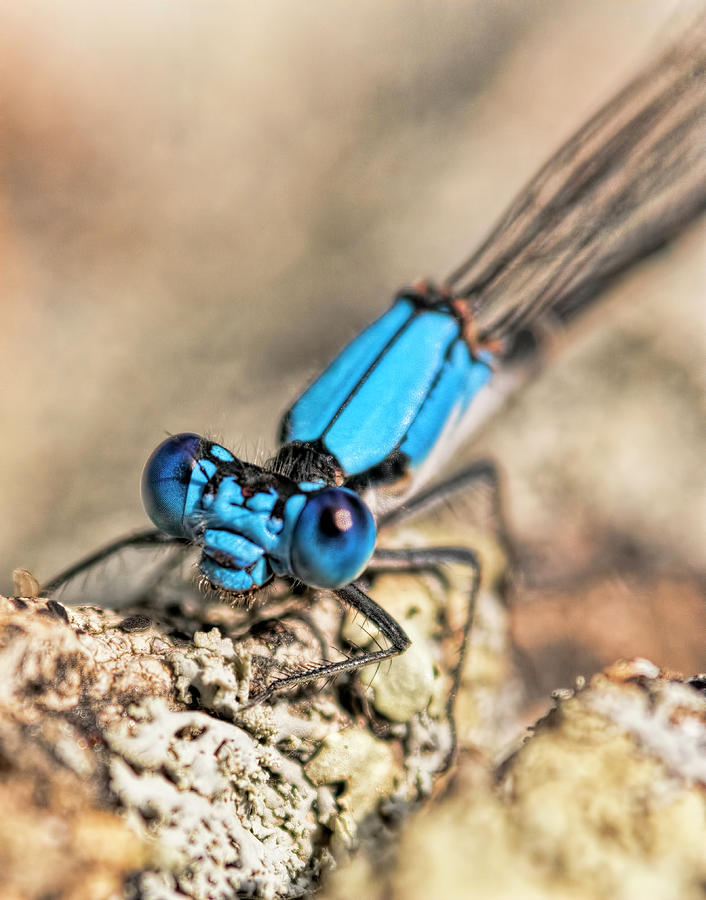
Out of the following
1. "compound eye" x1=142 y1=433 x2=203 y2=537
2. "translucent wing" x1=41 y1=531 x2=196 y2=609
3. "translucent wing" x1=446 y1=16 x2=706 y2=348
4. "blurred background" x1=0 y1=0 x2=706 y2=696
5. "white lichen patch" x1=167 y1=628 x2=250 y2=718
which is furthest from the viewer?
"translucent wing" x1=446 y1=16 x2=706 y2=348

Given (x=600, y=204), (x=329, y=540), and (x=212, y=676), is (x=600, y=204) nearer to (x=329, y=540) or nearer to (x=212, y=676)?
(x=329, y=540)

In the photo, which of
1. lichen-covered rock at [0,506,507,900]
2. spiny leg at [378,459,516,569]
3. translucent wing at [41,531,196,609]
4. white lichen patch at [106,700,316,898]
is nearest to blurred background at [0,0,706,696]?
spiny leg at [378,459,516,569]

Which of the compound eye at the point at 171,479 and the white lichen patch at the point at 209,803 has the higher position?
the compound eye at the point at 171,479

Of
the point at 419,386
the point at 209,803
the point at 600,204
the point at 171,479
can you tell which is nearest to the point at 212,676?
the point at 209,803

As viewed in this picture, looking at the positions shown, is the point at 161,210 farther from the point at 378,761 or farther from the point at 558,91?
the point at 378,761

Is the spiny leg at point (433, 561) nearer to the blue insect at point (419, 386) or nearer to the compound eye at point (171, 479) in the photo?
the blue insect at point (419, 386)

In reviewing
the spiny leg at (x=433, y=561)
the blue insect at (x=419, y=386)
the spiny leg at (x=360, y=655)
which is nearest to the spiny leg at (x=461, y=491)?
the blue insect at (x=419, y=386)

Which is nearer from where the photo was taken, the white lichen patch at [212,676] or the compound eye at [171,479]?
the white lichen patch at [212,676]

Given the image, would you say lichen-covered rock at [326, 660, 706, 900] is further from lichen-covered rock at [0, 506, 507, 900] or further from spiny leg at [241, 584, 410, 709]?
spiny leg at [241, 584, 410, 709]

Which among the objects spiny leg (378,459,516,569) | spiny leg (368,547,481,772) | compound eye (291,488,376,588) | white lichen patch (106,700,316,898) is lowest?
white lichen patch (106,700,316,898)
